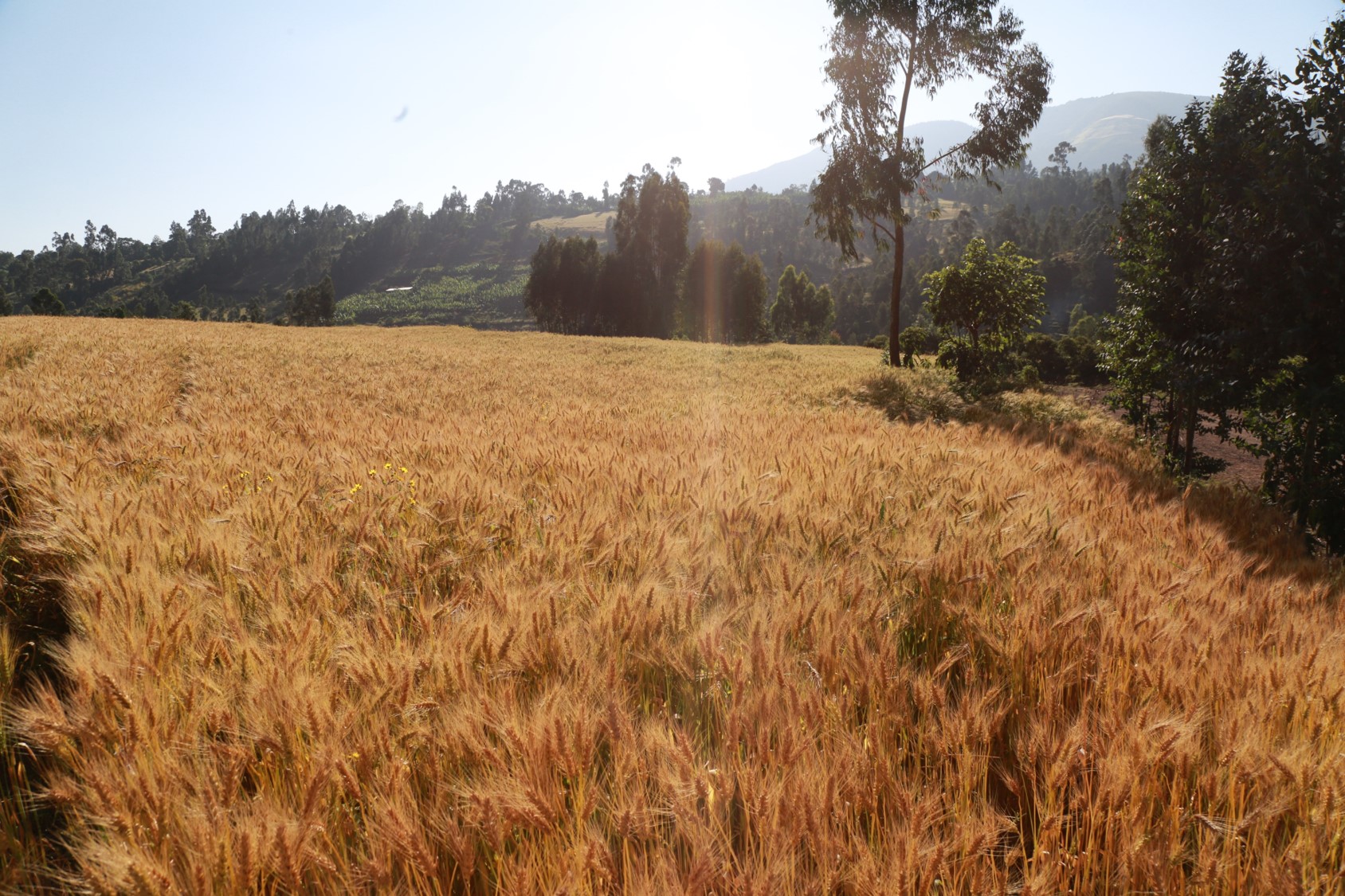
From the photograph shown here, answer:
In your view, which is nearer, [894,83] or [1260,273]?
[1260,273]

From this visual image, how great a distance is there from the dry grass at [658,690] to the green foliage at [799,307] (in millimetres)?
73269

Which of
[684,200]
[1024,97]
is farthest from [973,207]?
[1024,97]

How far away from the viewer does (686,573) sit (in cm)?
264

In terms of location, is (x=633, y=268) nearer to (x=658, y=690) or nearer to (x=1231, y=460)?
(x=1231, y=460)

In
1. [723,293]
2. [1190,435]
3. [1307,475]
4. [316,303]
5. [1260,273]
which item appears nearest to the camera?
[1307,475]

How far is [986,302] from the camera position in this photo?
59.0 ft

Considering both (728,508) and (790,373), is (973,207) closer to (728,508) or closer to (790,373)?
(790,373)

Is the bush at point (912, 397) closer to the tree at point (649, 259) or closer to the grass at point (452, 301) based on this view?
the tree at point (649, 259)

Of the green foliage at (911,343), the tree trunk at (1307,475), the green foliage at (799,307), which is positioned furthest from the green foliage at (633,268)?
the tree trunk at (1307,475)

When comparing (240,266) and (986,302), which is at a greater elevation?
(240,266)

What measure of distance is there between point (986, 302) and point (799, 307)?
59.5 meters

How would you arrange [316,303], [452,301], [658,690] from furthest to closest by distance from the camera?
[452,301]
[316,303]
[658,690]

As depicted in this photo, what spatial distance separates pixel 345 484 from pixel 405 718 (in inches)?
104

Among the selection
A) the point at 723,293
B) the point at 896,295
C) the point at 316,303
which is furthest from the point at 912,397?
→ the point at 316,303
